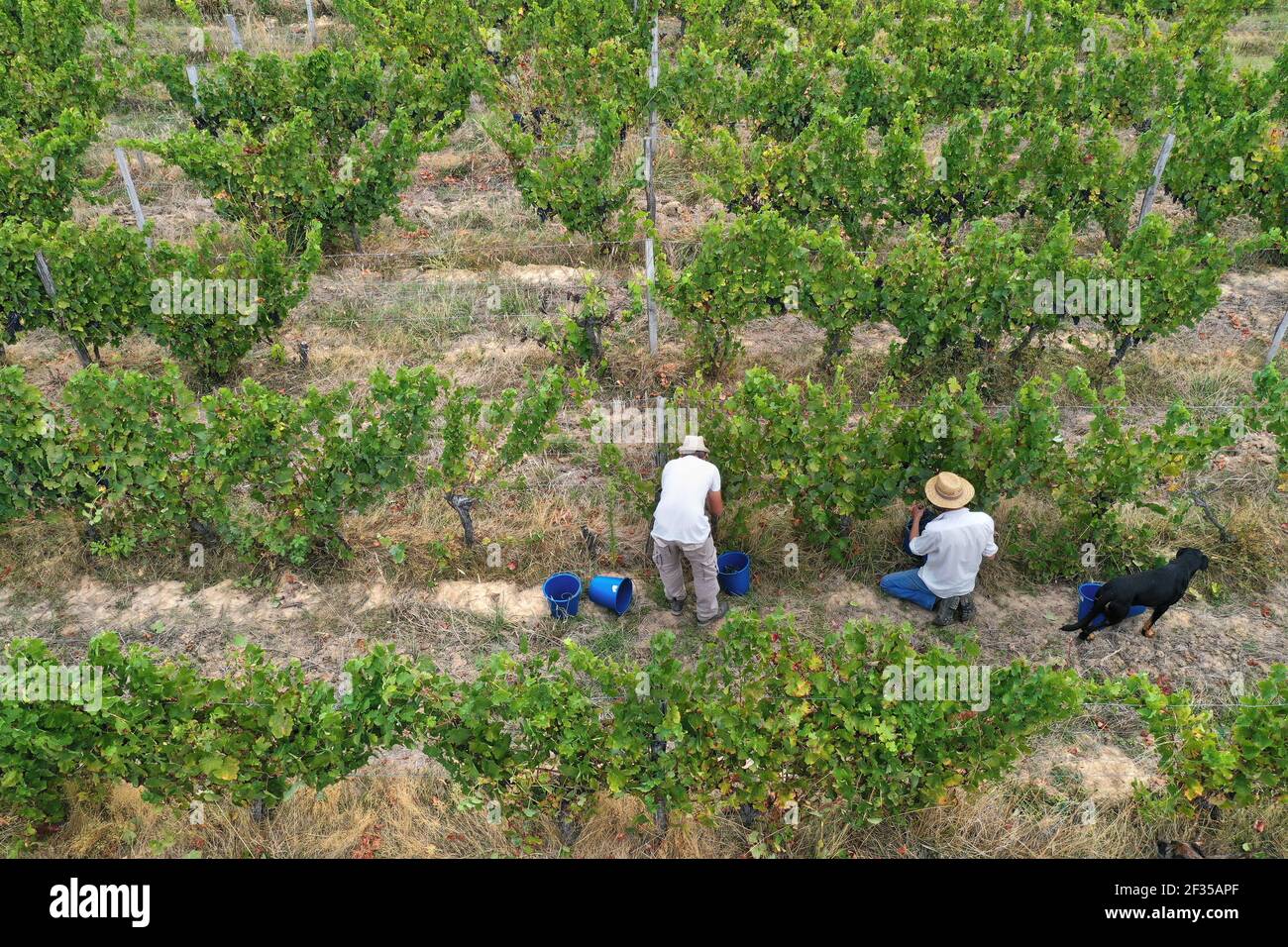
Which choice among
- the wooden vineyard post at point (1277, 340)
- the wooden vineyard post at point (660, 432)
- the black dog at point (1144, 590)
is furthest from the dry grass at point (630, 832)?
the wooden vineyard post at point (1277, 340)

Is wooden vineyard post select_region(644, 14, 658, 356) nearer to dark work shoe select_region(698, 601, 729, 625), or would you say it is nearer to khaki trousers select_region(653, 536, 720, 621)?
khaki trousers select_region(653, 536, 720, 621)

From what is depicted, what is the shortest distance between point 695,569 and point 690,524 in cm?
40

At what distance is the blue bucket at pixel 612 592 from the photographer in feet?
19.7

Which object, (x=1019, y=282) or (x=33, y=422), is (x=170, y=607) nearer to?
(x=33, y=422)

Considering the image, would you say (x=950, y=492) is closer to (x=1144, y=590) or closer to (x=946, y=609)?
(x=946, y=609)

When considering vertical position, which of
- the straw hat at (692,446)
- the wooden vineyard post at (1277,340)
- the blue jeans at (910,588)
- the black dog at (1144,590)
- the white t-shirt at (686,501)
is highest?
the wooden vineyard post at (1277,340)

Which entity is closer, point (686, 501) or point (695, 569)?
point (686, 501)

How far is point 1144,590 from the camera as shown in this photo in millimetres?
5453

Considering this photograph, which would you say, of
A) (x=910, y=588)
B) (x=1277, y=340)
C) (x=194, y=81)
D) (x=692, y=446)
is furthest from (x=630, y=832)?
(x=194, y=81)

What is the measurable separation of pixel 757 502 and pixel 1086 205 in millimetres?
5278

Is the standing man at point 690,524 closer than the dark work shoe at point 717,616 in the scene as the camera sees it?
Yes

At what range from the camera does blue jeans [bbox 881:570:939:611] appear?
602 centimetres

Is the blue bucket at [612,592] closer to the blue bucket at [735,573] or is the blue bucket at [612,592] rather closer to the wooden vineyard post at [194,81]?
the blue bucket at [735,573]

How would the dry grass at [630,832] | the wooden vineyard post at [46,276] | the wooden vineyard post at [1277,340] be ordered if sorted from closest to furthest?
the dry grass at [630,832], the wooden vineyard post at [46,276], the wooden vineyard post at [1277,340]
